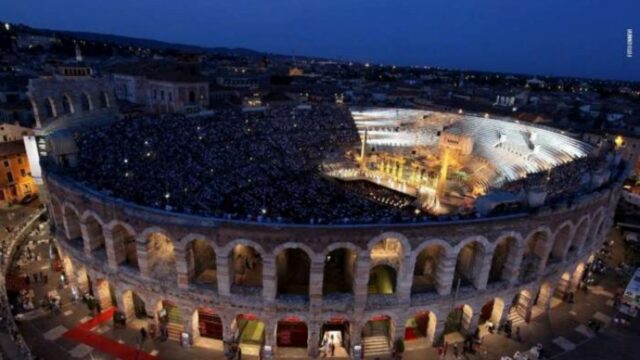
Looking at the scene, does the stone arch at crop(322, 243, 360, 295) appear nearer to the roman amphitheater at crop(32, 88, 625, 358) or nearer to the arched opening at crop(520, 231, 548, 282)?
the roman amphitheater at crop(32, 88, 625, 358)

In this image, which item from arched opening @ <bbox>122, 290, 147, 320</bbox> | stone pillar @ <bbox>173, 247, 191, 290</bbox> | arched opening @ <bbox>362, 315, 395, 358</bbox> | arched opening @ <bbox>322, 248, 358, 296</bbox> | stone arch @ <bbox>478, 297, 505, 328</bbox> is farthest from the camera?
stone arch @ <bbox>478, 297, 505, 328</bbox>

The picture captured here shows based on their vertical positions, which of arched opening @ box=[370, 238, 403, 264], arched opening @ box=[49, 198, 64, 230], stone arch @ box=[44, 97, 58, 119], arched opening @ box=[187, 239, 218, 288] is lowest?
arched opening @ box=[187, 239, 218, 288]

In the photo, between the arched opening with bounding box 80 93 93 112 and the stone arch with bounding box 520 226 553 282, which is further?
the arched opening with bounding box 80 93 93 112

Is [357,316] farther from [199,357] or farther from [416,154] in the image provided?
[416,154]

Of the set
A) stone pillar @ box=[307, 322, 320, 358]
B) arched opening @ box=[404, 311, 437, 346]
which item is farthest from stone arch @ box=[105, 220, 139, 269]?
arched opening @ box=[404, 311, 437, 346]

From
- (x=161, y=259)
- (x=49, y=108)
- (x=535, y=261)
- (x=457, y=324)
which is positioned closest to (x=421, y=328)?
(x=457, y=324)

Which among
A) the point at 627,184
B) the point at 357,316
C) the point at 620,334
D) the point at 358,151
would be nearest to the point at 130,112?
the point at 358,151

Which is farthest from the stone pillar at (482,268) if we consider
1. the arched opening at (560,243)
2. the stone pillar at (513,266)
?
the arched opening at (560,243)
